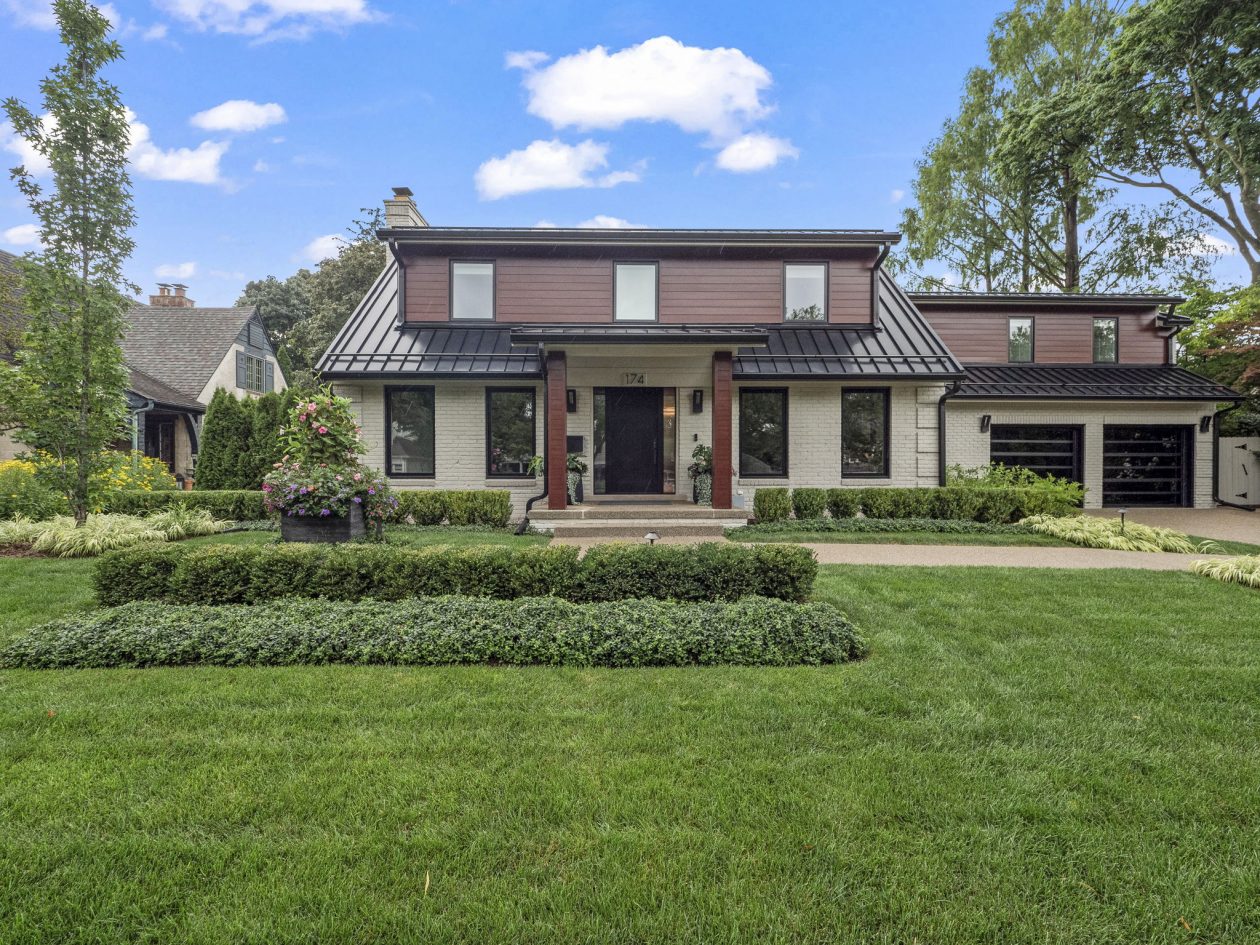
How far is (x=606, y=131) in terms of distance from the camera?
20.2 meters

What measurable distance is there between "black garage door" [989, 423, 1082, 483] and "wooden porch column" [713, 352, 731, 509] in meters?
7.56

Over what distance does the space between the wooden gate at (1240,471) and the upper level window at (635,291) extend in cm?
1490

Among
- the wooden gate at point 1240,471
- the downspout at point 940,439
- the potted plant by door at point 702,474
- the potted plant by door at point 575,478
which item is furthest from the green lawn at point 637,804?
the wooden gate at point 1240,471

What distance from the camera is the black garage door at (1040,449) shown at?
1380 cm

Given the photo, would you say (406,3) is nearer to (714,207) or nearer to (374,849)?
(714,207)

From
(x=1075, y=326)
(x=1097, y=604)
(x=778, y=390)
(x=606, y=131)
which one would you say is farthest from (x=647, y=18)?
(x=1097, y=604)

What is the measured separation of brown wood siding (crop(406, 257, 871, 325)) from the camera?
12234mm

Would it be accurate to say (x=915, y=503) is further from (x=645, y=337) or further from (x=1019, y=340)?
(x=1019, y=340)

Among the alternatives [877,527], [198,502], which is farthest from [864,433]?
[198,502]

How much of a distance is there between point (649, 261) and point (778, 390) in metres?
3.83

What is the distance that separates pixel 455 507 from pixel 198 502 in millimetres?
4398

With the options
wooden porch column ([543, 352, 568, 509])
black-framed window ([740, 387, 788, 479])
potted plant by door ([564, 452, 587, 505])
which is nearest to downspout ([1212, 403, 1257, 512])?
black-framed window ([740, 387, 788, 479])

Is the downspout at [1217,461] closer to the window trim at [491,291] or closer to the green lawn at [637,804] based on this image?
the green lawn at [637,804]

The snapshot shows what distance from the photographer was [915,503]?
10.8 meters
